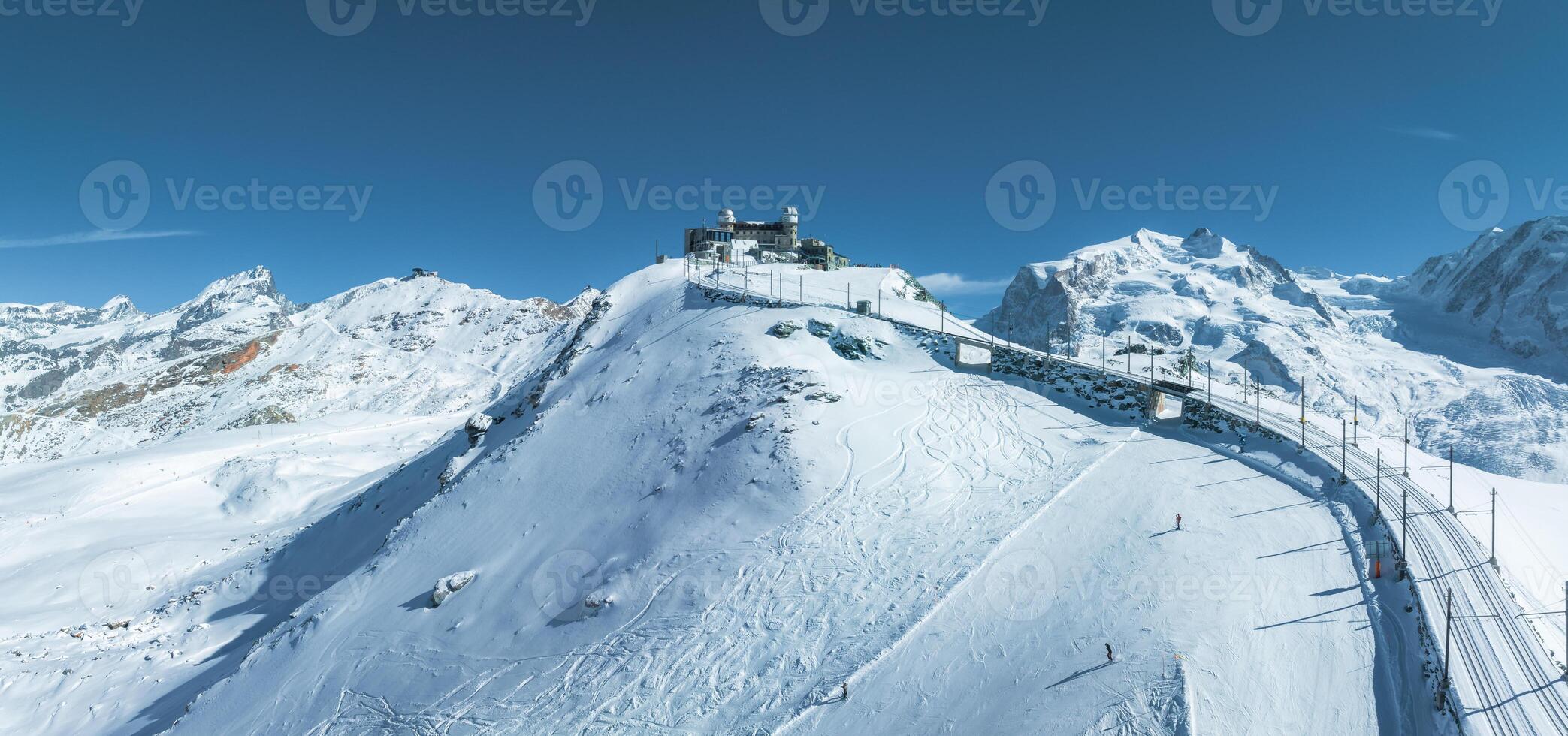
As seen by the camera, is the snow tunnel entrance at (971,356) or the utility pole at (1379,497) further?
the snow tunnel entrance at (971,356)

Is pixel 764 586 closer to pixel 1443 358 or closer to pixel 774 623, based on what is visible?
pixel 774 623

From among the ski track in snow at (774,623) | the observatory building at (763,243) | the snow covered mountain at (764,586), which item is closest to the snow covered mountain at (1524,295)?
the observatory building at (763,243)

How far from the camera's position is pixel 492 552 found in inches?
1201

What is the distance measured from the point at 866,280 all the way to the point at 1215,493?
48127 millimetres

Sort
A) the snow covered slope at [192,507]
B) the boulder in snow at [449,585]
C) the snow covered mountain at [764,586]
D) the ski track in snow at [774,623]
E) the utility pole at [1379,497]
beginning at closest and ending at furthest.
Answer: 1. the snow covered mountain at [764,586]
2. the ski track in snow at [774,623]
3. the utility pole at [1379,497]
4. the boulder in snow at [449,585]
5. the snow covered slope at [192,507]

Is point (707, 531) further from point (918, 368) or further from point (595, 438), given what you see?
point (918, 368)

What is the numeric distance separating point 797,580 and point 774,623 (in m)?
2.15

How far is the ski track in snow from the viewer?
19656 mm

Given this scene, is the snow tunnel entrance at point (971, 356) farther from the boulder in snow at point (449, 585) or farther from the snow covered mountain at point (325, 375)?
the snow covered mountain at point (325, 375)

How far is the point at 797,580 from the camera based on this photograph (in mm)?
23781

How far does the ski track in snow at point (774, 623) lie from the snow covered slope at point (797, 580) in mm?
95

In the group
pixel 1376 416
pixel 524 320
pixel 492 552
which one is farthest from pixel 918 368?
pixel 1376 416

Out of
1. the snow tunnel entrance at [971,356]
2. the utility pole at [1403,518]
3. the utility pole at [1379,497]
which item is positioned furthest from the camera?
the snow tunnel entrance at [971,356]

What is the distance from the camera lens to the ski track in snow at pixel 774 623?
19.7 meters
